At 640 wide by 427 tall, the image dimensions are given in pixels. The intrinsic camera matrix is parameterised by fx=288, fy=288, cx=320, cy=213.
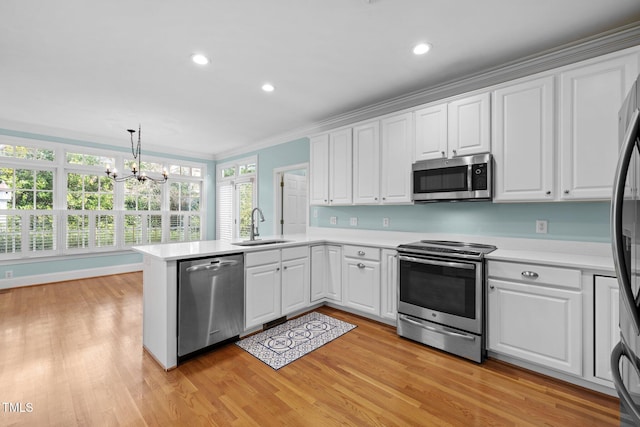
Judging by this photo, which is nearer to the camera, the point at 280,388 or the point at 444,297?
the point at 280,388

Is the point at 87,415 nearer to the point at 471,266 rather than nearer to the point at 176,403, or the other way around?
the point at 176,403

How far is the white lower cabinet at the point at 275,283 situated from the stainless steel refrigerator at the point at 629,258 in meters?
2.47

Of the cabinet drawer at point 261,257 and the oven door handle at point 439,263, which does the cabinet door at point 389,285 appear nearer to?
the oven door handle at point 439,263

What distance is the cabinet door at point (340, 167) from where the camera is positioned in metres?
3.66

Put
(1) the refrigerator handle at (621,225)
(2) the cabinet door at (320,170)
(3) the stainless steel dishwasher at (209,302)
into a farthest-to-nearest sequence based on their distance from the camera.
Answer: (2) the cabinet door at (320,170) → (3) the stainless steel dishwasher at (209,302) → (1) the refrigerator handle at (621,225)

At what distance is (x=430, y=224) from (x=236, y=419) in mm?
2598

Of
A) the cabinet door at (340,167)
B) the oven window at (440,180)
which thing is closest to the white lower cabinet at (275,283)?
the cabinet door at (340,167)

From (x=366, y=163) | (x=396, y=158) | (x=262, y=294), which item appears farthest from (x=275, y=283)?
(x=396, y=158)

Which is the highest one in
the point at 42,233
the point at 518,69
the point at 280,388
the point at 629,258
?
the point at 518,69

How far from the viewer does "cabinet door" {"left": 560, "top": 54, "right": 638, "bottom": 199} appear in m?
2.02

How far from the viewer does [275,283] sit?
3037mm

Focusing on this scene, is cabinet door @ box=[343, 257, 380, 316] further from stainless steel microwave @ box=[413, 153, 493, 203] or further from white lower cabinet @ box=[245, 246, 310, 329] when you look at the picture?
stainless steel microwave @ box=[413, 153, 493, 203]

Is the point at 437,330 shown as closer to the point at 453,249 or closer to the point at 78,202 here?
the point at 453,249

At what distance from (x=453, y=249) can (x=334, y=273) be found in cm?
142
